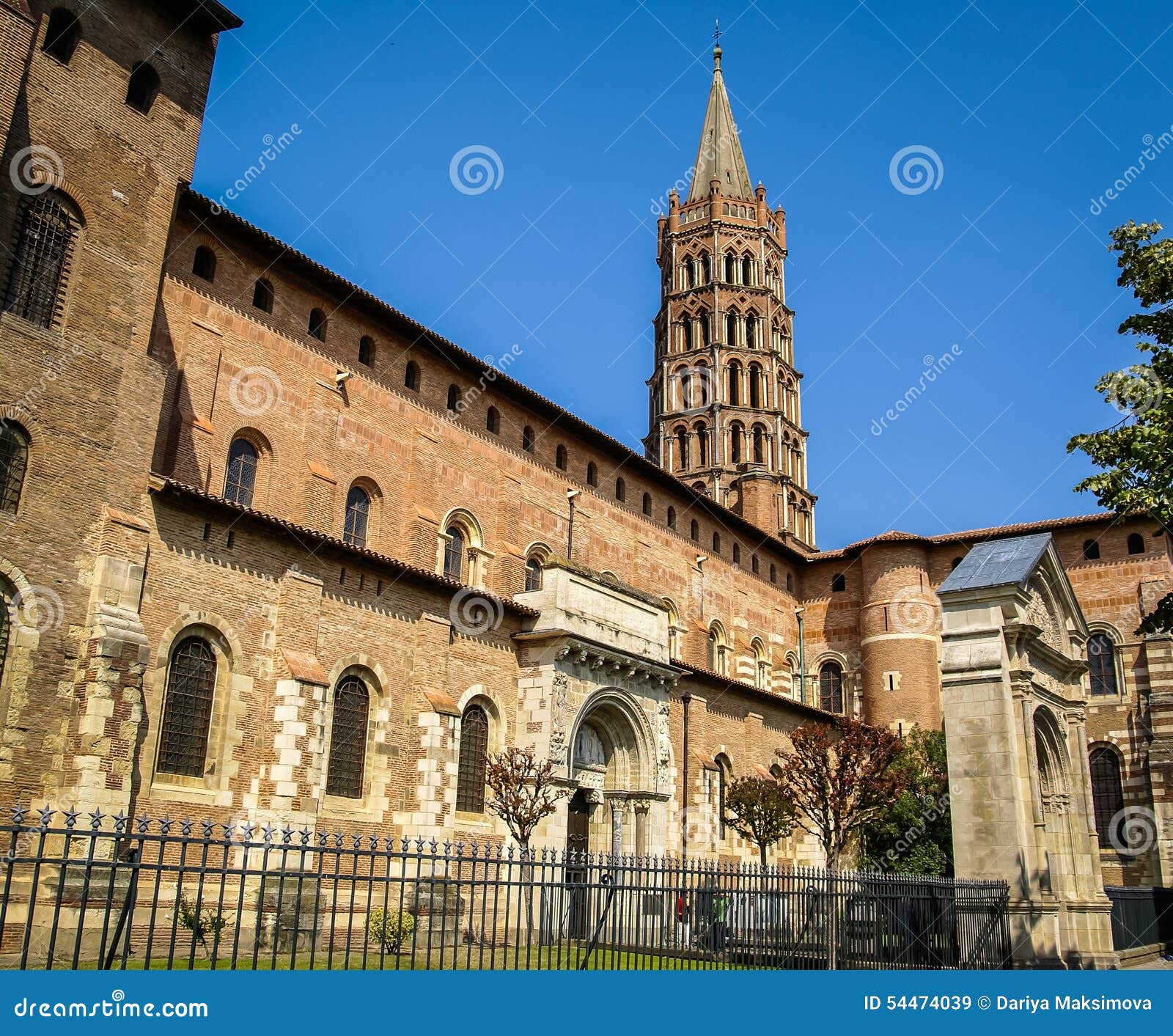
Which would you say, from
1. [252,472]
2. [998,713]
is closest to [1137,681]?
[998,713]

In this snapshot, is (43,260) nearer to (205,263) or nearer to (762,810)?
(205,263)

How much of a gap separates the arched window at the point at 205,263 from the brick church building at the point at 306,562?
0.39 ft

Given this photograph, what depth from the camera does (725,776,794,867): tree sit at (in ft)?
95.5

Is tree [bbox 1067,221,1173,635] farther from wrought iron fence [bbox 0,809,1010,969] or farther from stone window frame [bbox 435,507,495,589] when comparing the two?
stone window frame [bbox 435,507,495,589]

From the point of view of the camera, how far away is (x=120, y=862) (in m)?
8.23

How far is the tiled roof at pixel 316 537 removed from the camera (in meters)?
18.5

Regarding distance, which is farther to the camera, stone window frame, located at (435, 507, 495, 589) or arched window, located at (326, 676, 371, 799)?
stone window frame, located at (435, 507, 495, 589)

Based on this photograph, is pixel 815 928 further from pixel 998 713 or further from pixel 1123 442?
pixel 1123 442

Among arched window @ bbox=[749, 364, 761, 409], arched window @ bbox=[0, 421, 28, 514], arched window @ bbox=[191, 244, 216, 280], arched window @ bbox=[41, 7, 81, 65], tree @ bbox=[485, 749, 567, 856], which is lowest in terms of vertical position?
tree @ bbox=[485, 749, 567, 856]

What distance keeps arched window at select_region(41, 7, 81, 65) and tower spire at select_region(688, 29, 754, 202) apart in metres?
48.7

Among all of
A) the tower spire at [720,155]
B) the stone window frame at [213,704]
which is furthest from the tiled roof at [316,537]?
the tower spire at [720,155]

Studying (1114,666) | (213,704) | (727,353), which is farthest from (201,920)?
(727,353)

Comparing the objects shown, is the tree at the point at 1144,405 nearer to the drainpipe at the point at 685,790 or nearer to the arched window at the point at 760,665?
the drainpipe at the point at 685,790

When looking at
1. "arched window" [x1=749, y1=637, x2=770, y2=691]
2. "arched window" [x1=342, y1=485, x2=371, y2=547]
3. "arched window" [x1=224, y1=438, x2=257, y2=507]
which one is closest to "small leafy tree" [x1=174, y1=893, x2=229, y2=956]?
"arched window" [x1=224, y1=438, x2=257, y2=507]
